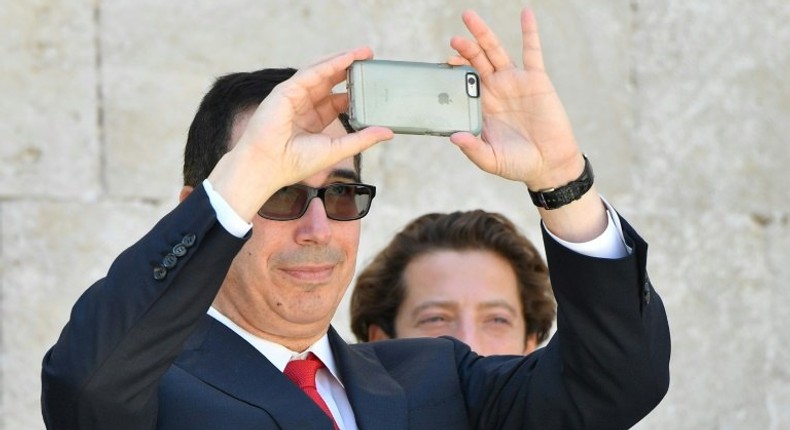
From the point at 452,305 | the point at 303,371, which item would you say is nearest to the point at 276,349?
the point at 303,371

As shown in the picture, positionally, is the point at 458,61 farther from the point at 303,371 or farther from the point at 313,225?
the point at 303,371

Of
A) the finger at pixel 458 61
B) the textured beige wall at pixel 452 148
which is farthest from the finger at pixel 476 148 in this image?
the textured beige wall at pixel 452 148

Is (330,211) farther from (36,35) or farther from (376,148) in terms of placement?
(376,148)

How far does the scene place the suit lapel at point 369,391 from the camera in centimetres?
259

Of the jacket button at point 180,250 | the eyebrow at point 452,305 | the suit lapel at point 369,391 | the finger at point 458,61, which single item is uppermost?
the finger at point 458,61

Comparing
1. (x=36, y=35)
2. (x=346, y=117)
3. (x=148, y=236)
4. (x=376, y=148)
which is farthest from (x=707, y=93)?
(x=148, y=236)

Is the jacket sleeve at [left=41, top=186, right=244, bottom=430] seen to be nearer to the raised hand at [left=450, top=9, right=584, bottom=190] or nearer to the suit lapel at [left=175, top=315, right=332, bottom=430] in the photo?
the suit lapel at [left=175, top=315, right=332, bottom=430]

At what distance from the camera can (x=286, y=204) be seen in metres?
2.51

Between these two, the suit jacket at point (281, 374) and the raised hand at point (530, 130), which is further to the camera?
the raised hand at point (530, 130)

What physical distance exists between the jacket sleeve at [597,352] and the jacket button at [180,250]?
612 millimetres

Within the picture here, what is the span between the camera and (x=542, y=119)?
2.52 metres

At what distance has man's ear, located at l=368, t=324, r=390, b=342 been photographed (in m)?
3.92

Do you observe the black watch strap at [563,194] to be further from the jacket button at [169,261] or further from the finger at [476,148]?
the jacket button at [169,261]

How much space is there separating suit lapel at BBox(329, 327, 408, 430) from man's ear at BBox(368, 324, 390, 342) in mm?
1162
